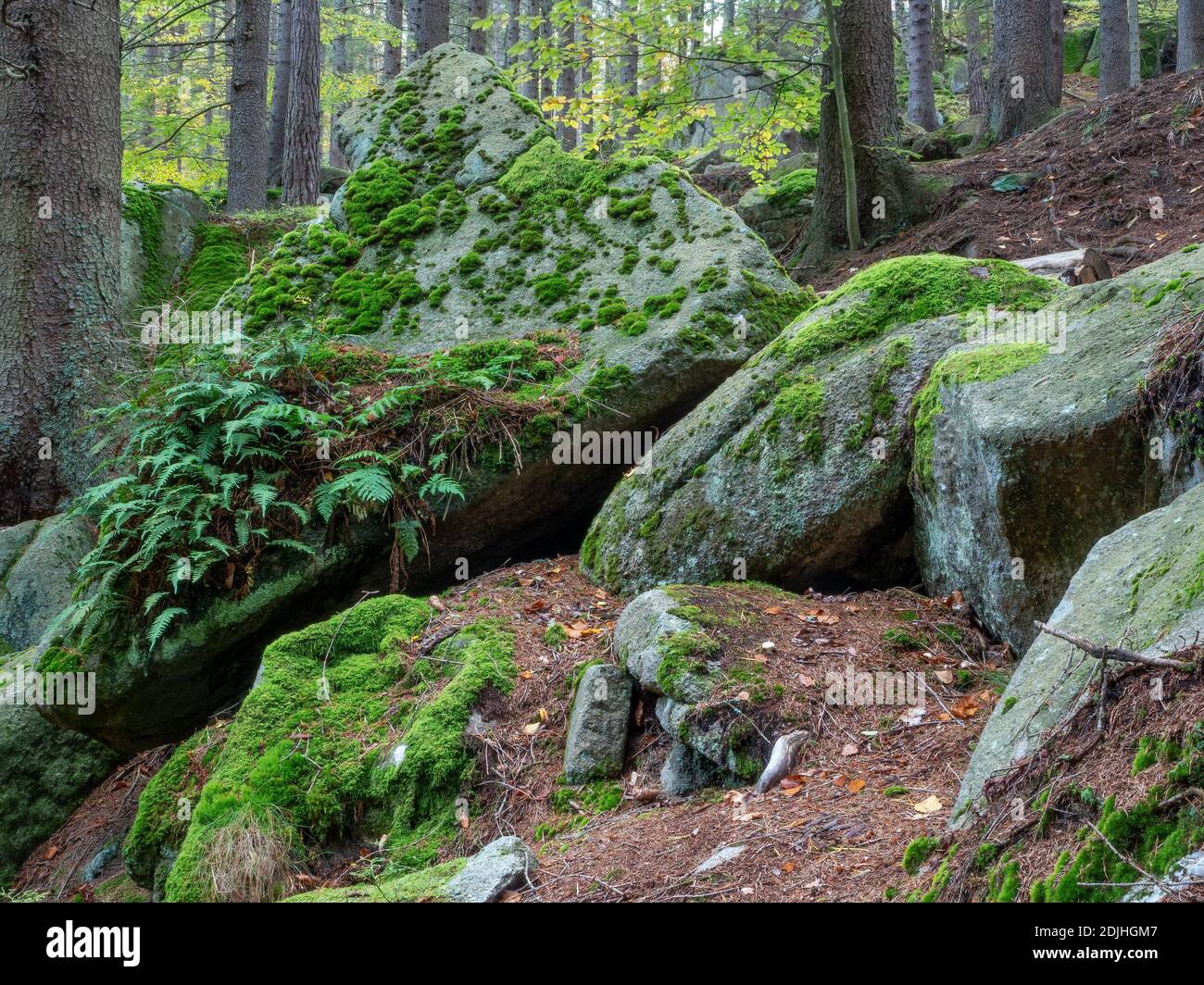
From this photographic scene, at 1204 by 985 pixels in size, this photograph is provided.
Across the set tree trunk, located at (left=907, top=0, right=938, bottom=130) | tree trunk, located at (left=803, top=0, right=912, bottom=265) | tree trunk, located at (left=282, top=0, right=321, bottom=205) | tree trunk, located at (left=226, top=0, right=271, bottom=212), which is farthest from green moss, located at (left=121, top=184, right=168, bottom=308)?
tree trunk, located at (left=907, top=0, right=938, bottom=130)

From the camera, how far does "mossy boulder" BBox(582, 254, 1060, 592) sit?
5.66m

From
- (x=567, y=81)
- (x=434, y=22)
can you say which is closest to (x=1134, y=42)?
(x=567, y=81)

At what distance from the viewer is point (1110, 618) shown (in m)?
3.27

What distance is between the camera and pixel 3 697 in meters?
6.51

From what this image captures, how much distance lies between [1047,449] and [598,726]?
2.56m

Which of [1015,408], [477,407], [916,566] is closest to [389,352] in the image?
[477,407]

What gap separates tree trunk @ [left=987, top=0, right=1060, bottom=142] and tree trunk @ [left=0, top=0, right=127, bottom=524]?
43.6 feet

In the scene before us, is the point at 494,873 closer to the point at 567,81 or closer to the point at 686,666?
the point at 686,666

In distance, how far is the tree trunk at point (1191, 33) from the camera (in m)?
16.0

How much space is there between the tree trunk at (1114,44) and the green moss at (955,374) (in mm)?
16467

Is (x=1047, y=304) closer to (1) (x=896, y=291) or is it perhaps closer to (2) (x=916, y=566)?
(1) (x=896, y=291)

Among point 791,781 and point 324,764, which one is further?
point 324,764

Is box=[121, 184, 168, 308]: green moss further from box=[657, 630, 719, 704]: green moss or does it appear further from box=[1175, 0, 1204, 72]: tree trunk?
box=[1175, 0, 1204, 72]: tree trunk

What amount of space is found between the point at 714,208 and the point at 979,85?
17.9m
